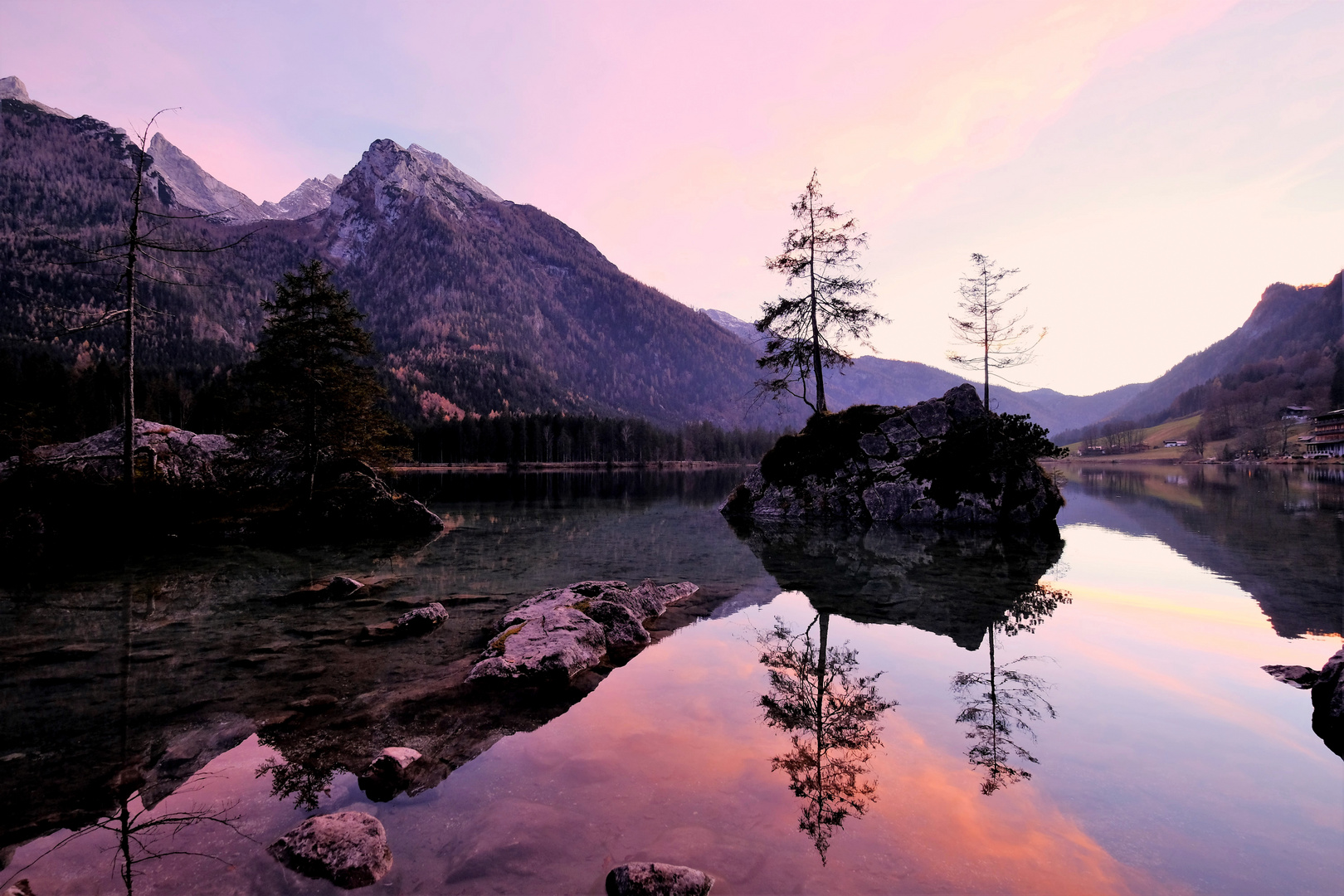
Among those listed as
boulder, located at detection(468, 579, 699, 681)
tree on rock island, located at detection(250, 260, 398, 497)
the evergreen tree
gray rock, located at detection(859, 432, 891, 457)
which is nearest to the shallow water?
boulder, located at detection(468, 579, 699, 681)

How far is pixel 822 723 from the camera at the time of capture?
668cm

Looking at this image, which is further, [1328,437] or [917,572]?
[1328,437]

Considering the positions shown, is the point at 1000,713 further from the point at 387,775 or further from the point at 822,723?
the point at 387,775

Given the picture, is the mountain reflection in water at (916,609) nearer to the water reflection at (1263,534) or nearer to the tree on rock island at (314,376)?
the water reflection at (1263,534)

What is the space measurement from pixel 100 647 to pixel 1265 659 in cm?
1872

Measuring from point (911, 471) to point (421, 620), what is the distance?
2437cm

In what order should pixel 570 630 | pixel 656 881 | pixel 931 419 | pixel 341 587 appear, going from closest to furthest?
pixel 656 881
pixel 570 630
pixel 341 587
pixel 931 419

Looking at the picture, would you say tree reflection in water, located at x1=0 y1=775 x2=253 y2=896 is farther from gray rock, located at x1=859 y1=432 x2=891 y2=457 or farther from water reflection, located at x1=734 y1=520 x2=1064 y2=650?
gray rock, located at x1=859 y1=432 x2=891 y2=457

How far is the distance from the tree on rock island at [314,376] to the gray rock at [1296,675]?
1127 inches

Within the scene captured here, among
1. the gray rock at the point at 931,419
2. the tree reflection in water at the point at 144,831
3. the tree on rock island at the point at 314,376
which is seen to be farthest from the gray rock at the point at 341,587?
the gray rock at the point at 931,419

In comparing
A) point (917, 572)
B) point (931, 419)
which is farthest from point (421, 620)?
point (931, 419)

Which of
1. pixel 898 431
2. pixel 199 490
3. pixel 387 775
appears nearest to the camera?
pixel 387 775

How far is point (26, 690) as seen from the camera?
749 cm

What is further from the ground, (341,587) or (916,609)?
(341,587)
